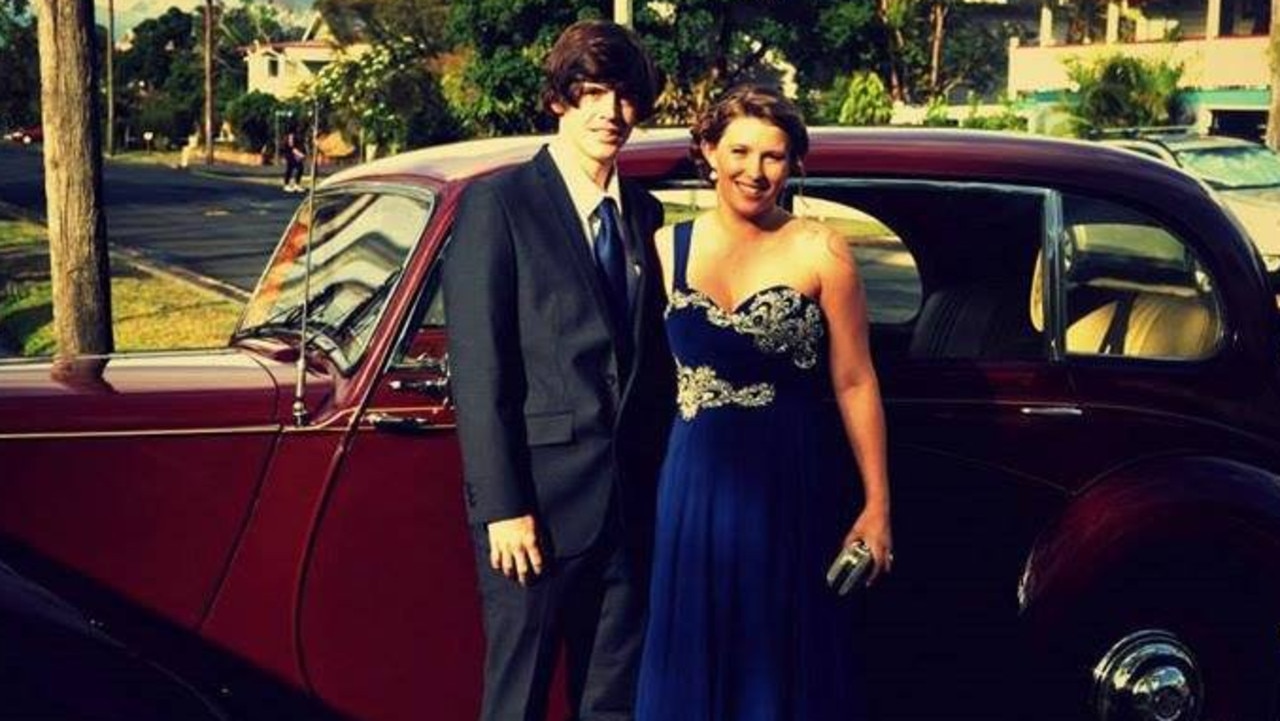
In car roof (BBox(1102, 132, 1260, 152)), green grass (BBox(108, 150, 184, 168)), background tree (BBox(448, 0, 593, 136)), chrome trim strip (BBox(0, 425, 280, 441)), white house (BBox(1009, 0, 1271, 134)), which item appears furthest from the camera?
green grass (BBox(108, 150, 184, 168))

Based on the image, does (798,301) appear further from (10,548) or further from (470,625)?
(10,548)

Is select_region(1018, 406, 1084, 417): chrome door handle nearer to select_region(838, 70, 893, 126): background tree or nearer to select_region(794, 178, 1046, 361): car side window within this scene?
select_region(794, 178, 1046, 361): car side window

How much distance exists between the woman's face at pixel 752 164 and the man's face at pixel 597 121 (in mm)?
224

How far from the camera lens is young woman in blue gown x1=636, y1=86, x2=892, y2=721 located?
12.7 ft

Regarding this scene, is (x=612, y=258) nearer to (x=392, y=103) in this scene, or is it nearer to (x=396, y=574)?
(x=396, y=574)

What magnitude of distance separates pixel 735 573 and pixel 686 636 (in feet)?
0.56

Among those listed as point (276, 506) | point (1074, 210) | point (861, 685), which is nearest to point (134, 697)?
point (276, 506)

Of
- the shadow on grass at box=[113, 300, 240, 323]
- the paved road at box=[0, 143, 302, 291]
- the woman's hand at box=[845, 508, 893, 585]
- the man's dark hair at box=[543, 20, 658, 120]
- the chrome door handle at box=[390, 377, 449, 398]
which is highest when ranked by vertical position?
the man's dark hair at box=[543, 20, 658, 120]

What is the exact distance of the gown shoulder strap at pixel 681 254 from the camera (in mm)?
3951

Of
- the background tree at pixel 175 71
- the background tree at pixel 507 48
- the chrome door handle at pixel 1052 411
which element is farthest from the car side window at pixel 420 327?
the background tree at pixel 175 71

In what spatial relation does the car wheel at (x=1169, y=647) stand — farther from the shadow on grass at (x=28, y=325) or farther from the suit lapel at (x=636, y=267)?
the shadow on grass at (x=28, y=325)

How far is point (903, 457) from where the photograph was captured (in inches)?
178

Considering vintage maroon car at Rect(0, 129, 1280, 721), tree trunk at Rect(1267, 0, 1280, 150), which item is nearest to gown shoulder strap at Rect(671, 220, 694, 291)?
vintage maroon car at Rect(0, 129, 1280, 721)

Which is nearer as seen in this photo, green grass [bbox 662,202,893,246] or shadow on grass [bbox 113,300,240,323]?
green grass [bbox 662,202,893,246]
